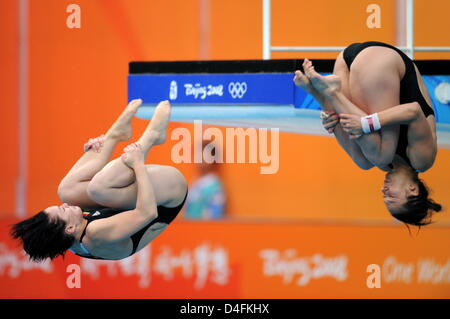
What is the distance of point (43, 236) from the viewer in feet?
11.3

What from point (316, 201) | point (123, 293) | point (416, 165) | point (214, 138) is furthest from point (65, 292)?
point (416, 165)

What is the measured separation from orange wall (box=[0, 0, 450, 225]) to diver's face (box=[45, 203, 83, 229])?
168 cm

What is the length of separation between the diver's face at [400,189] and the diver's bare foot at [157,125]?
109cm

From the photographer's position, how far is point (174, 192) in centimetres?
363

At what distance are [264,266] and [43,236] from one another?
6.88 feet

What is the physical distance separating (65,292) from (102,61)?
5.46 ft

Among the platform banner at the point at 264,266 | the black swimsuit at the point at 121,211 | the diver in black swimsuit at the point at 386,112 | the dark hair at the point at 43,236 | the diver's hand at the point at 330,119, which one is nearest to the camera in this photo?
the diver in black swimsuit at the point at 386,112

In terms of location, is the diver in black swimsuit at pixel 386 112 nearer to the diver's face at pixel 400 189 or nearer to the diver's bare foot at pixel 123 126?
the diver's face at pixel 400 189

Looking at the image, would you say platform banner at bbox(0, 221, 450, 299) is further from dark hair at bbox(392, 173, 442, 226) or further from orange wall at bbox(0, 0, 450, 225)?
dark hair at bbox(392, 173, 442, 226)

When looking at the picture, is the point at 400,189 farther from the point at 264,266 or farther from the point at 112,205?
the point at 264,266

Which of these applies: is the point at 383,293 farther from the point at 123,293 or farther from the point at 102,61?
the point at 102,61

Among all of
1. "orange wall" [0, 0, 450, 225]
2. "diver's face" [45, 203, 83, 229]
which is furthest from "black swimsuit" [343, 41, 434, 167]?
"orange wall" [0, 0, 450, 225]

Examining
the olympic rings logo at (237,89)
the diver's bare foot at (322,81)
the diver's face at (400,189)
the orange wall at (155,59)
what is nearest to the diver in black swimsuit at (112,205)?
the olympic rings logo at (237,89)

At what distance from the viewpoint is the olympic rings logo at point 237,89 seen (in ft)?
10.8
